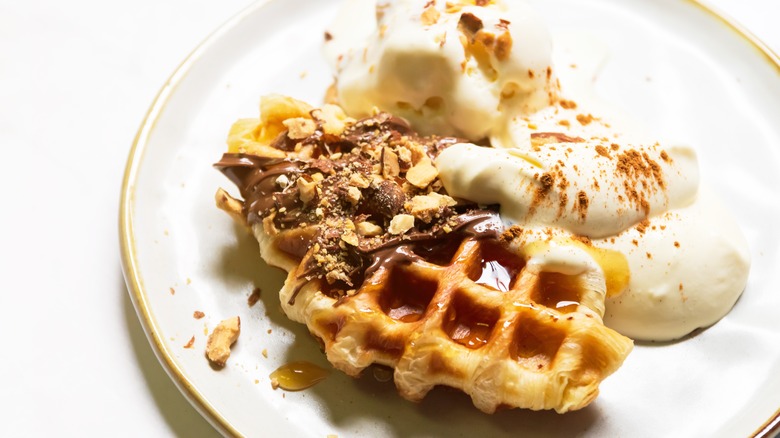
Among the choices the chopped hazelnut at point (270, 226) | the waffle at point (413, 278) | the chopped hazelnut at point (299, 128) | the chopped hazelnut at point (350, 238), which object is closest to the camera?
the waffle at point (413, 278)

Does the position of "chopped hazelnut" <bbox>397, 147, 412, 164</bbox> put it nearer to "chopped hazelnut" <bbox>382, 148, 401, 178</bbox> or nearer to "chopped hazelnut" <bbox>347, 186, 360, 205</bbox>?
"chopped hazelnut" <bbox>382, 148, 401, 178</bbox>

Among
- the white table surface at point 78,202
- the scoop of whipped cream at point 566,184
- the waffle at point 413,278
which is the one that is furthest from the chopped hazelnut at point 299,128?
the white table surface at point 78,202

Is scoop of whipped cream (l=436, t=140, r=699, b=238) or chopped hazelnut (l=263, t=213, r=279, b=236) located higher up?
scoop of whipped cream (l=436, t=140, r=699, b=238)

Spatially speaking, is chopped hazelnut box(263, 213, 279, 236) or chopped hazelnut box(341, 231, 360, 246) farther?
chopped hazelnut box(263, 213, 279, 236)

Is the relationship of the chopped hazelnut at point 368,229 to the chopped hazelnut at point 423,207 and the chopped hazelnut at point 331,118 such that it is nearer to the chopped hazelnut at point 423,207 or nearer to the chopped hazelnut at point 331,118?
the chopped hazelnut at point 423,207

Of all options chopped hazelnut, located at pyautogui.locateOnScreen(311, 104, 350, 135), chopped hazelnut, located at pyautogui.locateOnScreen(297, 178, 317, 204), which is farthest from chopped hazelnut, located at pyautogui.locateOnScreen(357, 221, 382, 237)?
chopped hazelnut, located at pyautogui.locateOnScreen(311, 104, 350, 135)

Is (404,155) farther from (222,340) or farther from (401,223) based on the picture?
(222,340)

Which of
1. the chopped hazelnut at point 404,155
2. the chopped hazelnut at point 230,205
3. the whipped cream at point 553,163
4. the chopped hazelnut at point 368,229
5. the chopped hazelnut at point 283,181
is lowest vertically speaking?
the chopped hazelnut at point 230,205
